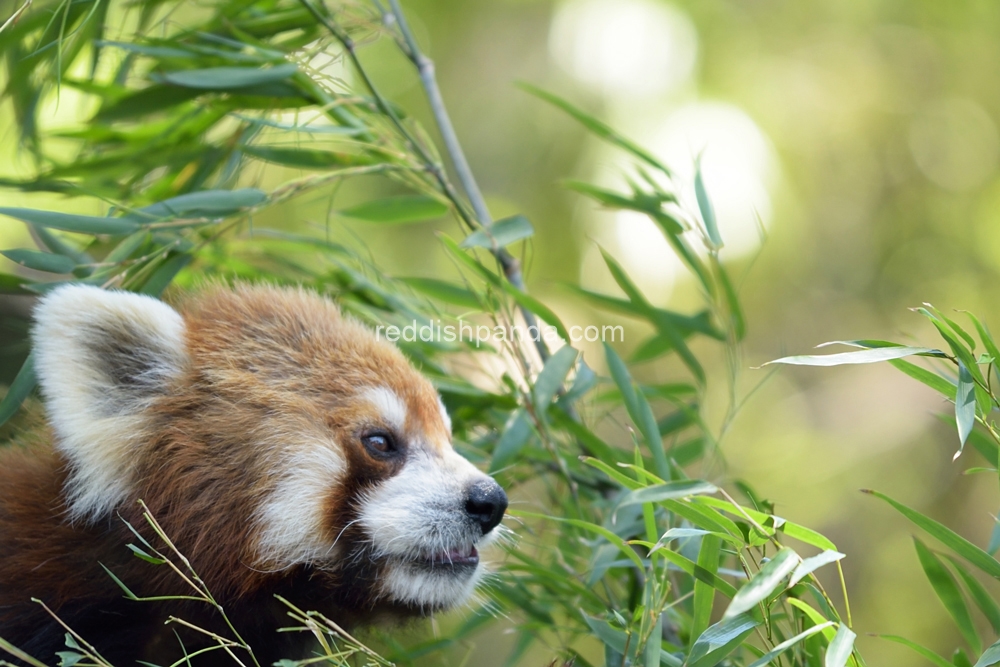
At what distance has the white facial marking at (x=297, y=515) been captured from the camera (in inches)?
61.0

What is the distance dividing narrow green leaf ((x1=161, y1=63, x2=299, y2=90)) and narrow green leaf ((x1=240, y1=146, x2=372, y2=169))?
18cm

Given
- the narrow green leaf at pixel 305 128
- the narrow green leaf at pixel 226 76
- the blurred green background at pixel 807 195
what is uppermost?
the narrow green leaf at pixel 226 76

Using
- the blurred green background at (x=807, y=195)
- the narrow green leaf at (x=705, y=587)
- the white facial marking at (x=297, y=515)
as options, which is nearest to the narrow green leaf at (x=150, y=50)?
the white facial marking at (x=297, y=515)

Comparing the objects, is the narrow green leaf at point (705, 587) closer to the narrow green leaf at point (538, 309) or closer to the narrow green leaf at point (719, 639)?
the narrow green leaf at point (719, 639)

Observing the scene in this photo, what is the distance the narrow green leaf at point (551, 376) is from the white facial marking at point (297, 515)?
586 mm

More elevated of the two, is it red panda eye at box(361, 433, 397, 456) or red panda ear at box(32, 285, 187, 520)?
red panda ear at box(32, 285, 187, 520)

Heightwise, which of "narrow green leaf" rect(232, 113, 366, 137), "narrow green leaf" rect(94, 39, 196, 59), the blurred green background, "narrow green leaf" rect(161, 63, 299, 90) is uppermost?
"narrow green leaf" rect(94, 39, 196, 59)

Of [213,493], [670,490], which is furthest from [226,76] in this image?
[670,490]

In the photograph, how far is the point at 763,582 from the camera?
1.11 m

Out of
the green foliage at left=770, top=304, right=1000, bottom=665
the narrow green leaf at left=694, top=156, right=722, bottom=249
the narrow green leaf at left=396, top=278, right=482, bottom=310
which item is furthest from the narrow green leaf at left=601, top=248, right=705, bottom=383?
the green foliage at left=770, top=304, right=1000, bottom=665

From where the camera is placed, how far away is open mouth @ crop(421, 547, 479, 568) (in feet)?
5.42

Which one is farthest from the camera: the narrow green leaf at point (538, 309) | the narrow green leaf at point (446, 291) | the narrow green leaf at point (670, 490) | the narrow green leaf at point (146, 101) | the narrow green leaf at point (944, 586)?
the narrow green leaf at point (446, 291)

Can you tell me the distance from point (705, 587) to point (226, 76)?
168 centimetres

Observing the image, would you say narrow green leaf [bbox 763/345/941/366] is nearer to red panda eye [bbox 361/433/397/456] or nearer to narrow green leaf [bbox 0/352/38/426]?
red panda eye [bbox 361/433/397/456]
